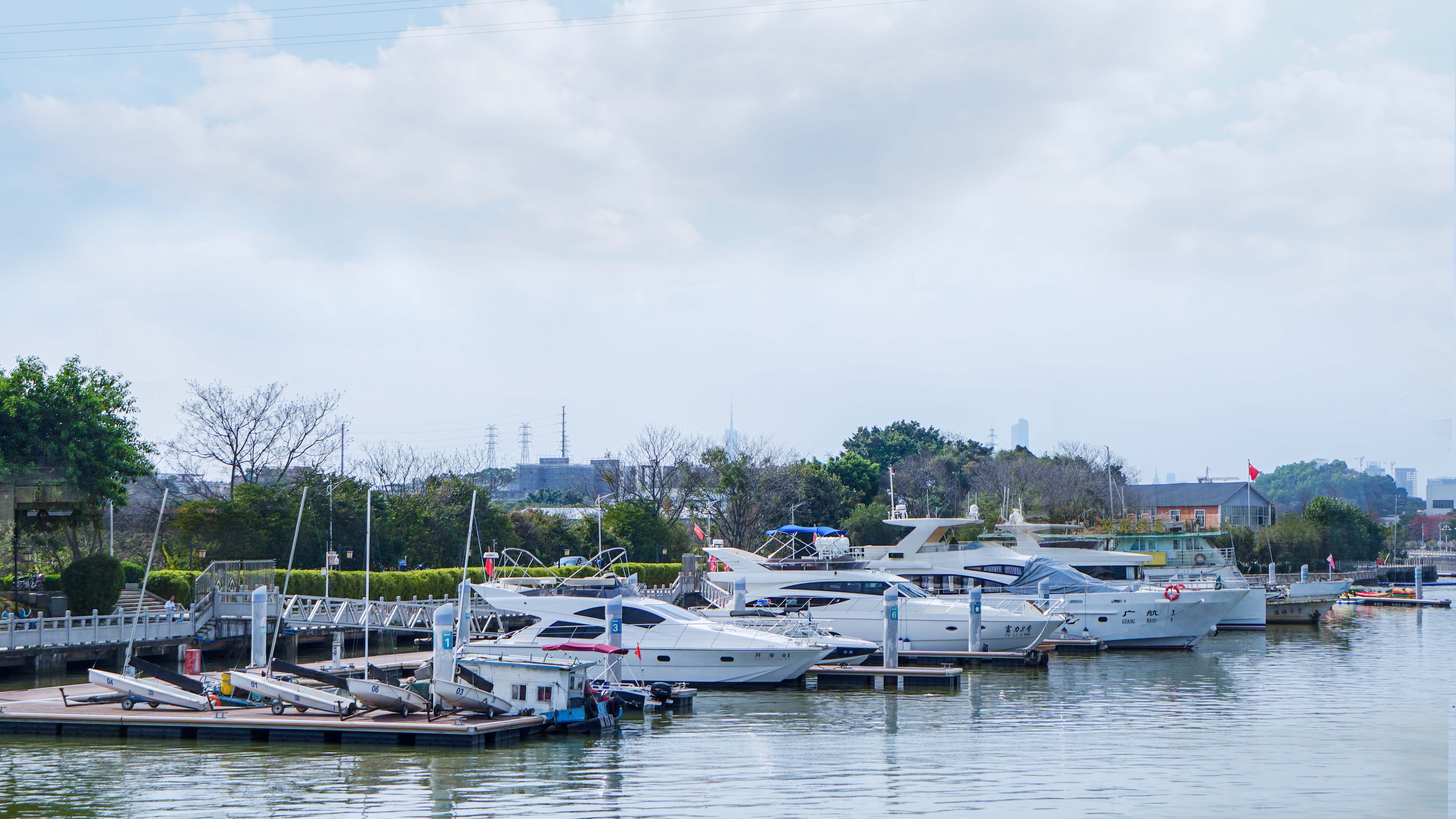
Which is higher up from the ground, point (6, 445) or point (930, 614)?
point (6, 445)

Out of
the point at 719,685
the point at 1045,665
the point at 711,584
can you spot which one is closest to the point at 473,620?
the point at 711,584

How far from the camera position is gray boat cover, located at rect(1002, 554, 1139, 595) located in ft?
131

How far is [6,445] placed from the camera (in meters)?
31.9

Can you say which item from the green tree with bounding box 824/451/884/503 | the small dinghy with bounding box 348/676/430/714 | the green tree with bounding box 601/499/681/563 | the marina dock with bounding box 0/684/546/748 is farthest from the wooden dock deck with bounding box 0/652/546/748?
the green tree with bounding box 824/451/884/503

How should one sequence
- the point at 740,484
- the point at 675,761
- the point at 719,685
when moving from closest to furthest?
the point at 675,761 → the point at 719,685 → the point at 740,484

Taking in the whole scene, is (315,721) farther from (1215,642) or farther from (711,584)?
(1215,642)

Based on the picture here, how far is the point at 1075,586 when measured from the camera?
1576 inches

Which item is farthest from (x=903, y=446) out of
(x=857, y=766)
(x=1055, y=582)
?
(x=857, y=766)

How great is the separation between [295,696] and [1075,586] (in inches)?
1046

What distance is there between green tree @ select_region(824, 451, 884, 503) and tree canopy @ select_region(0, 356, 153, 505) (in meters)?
43.2

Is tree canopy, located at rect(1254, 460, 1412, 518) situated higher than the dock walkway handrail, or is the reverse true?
tree canopy, located at rect(1254, 460, 1412, 518)

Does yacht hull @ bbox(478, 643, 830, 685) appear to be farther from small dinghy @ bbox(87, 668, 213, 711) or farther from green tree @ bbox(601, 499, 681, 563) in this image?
green tree @ bbox(601, 499, 681, 563)

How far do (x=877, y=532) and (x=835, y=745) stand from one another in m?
46.8

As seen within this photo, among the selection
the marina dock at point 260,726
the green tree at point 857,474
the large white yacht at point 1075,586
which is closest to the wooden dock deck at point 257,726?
the marina dock at point 260,726
